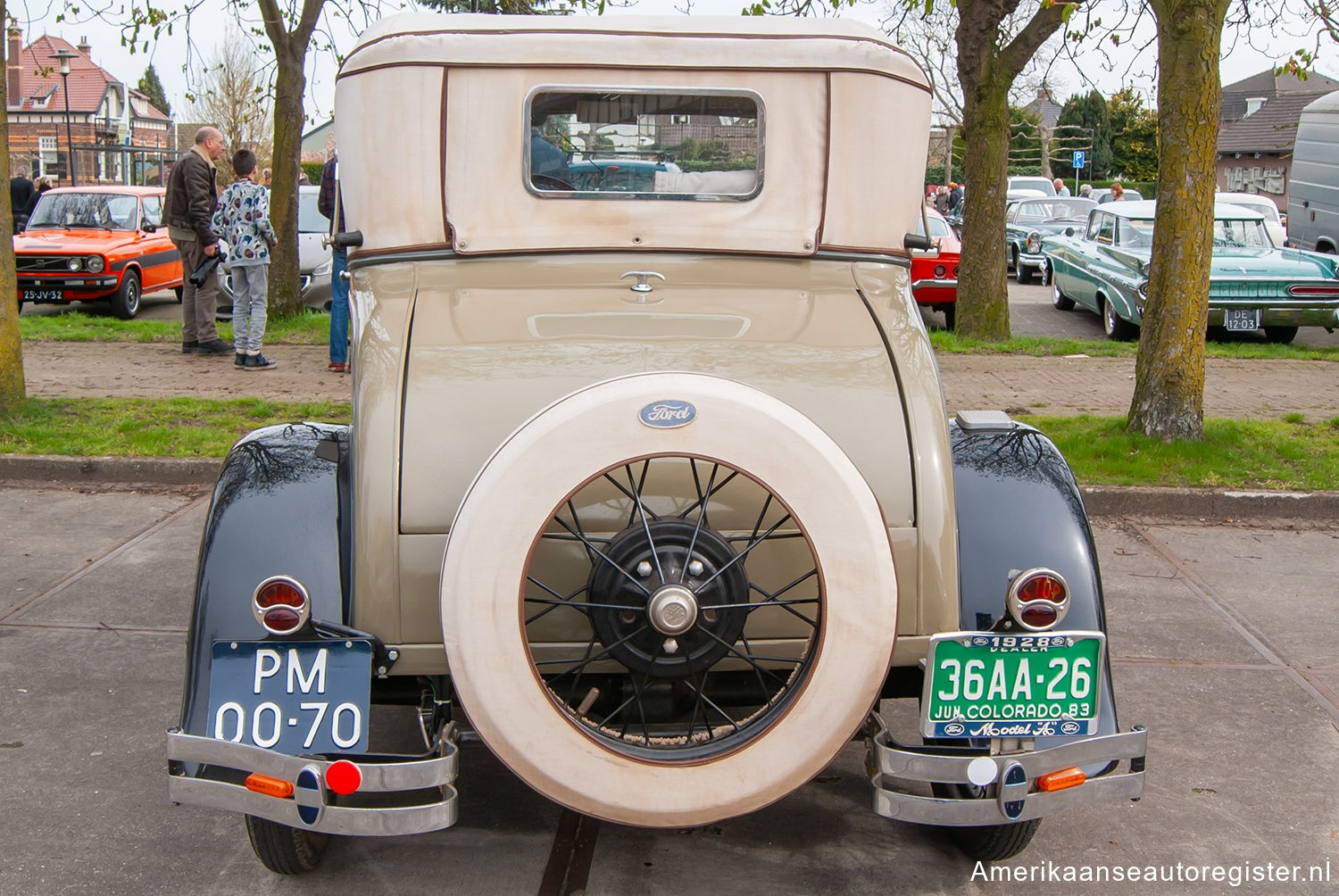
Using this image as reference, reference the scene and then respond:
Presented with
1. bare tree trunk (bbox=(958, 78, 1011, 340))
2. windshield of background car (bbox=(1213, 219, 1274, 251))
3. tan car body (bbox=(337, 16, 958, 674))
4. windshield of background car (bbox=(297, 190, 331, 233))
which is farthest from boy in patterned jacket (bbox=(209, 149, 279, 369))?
windshield of background car (bbox=(1213, 219, 1274, 251))

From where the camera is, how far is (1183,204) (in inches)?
280

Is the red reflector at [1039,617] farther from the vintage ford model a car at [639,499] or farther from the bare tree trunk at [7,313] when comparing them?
the bare tree trunk at [7,313]

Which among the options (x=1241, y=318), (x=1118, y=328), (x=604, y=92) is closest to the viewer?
(x=604, y=92)

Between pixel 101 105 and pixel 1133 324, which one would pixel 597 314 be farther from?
pixel 101 105

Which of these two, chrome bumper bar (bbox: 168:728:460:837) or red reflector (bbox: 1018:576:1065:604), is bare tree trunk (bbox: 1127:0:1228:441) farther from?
chrome bumper bar (bbox: 168:728:460:837)

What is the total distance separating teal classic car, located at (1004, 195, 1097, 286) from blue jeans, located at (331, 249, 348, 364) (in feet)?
42.3

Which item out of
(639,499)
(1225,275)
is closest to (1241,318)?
(1225,275)

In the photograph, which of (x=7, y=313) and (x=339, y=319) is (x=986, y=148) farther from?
(x=7, y=313)

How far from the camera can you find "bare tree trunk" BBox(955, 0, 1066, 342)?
11898 mm

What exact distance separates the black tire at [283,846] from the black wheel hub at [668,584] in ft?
3.07

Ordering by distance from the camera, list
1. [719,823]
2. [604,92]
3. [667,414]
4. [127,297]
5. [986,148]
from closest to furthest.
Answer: [667,414] → [719,823] → [604,92] → [986,148] → [127,297]


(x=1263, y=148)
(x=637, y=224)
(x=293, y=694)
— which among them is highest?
(x=1263, y=148)

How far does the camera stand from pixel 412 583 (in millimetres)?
2904

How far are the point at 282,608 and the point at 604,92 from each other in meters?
1.96
